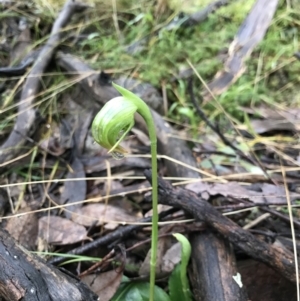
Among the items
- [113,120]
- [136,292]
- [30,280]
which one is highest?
[113,120]

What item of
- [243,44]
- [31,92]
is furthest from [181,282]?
[243,44]

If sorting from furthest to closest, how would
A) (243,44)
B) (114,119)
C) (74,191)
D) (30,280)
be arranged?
(243,44), (74,191), (30,280), (114,119)

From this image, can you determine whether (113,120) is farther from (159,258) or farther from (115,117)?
(159,258)

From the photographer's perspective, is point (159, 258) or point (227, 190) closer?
point (159, 258)

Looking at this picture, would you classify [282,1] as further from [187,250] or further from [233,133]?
[187,250]

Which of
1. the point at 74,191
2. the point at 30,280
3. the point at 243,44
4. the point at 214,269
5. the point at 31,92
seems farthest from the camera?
the point at 243,44

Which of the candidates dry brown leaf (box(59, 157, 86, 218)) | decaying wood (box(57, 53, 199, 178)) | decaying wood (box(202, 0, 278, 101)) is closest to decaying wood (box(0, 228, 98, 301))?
dry brown leaf (box(59, 157, 86, 218))

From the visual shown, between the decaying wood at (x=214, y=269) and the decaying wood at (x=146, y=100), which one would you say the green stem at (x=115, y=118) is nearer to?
the decaying wood at (x=214, y=269)
